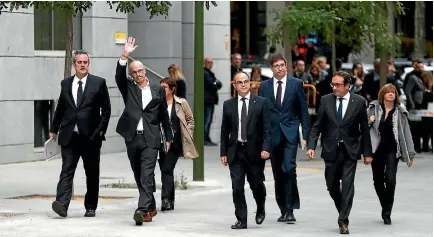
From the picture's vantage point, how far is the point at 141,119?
1345cm

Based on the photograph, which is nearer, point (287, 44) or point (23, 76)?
point (23, 76)

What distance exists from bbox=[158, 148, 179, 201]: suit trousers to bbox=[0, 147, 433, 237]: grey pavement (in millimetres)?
242

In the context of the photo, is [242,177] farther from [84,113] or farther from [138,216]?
[84,113]

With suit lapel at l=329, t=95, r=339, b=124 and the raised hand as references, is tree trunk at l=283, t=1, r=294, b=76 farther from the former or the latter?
suit lapel at l=329, t=95, r=339, b=124

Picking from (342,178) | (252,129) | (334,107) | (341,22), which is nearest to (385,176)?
(342,178)

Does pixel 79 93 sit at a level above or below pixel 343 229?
above

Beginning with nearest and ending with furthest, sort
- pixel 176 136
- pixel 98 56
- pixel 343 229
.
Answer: pixel 343 229, pixel 176 136, pixel 98 56

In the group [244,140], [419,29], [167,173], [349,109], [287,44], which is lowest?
[167,173]

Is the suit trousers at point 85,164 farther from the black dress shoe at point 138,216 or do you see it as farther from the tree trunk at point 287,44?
the tree trunk at point 287,44

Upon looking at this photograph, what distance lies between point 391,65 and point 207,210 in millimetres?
14586

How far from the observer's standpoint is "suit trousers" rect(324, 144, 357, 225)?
41.9 feet

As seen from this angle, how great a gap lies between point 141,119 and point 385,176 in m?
2.79

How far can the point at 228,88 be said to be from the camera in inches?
1100

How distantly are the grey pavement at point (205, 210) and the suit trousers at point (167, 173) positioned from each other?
0.79 feet
